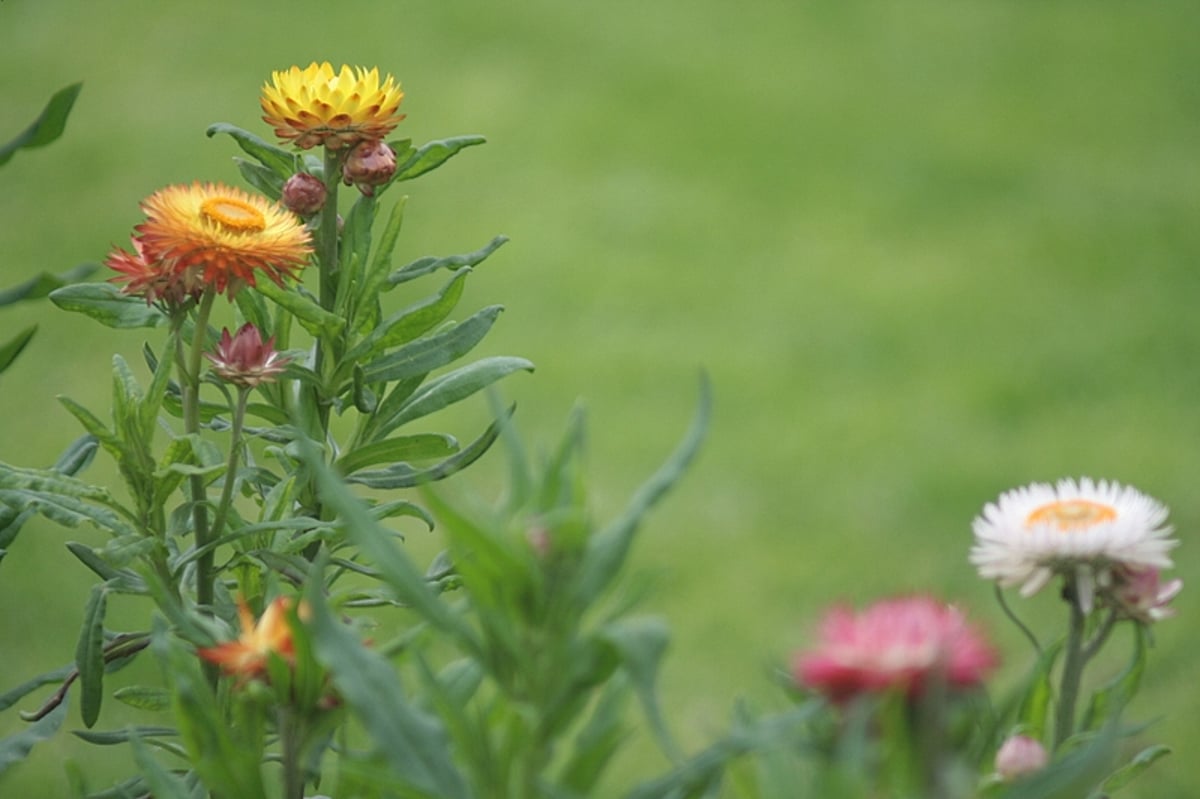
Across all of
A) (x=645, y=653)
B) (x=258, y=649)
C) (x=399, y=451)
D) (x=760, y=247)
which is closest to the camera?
(x=645, y=653)

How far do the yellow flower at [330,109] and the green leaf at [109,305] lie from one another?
0.18 meters

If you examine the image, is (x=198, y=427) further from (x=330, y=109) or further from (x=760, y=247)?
(x=760, y=247)

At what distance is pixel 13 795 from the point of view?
347cm

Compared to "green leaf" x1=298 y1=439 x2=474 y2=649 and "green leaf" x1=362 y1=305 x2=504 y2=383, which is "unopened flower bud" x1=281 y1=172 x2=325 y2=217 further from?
"green leaf" x1=298 y1=439 x2=474 y2=649

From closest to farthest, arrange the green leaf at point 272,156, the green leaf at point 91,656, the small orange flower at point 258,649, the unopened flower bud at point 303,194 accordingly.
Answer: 1. the small orange flower at point 258,649
2. the green leaf at point 91,656
3. the unopened flower bud at point 303,194
4. the green leaf at point 272,156

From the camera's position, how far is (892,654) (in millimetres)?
727

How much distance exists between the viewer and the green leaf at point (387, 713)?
754 mm

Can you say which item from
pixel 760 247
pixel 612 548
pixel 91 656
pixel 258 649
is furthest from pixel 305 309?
pixel 760 247

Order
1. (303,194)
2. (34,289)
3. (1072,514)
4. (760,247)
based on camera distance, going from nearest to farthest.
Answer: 1. (34,289)
2. (1072,514)
3. (303,194)
4. (760,247)

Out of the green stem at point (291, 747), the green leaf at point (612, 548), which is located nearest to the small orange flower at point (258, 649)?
the green stem at point (291, 747)

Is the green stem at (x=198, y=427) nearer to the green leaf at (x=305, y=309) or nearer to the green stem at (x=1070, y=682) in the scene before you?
the green leaf at (x=305, y=309)

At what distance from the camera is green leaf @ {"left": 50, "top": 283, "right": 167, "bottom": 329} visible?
124cm

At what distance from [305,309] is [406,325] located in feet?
0.33

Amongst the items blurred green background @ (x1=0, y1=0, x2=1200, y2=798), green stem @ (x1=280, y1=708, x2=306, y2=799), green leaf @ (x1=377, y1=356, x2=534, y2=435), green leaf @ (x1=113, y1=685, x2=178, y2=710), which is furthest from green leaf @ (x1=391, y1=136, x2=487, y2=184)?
blurred green background @ (x1=0, y1=0, x2=1200, y2=798)
